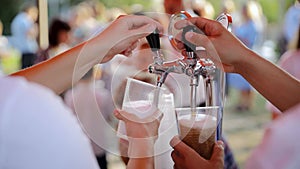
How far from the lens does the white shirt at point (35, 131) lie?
551 mm

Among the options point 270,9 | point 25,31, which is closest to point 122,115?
point 25,31

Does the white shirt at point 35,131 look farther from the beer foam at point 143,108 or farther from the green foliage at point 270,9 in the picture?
the green foliage at point 270,9

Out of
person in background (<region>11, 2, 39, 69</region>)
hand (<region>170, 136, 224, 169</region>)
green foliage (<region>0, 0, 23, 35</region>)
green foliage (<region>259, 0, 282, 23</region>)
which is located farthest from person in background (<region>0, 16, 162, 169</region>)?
green foliage (<region>259, 0, 282, 23</region>)

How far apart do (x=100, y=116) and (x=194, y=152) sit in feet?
0.73

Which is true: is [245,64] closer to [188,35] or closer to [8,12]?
[188,35]

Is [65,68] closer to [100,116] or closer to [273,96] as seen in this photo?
[100,116]

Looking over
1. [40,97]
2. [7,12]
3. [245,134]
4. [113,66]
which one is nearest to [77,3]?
[7,12]

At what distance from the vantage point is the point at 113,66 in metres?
1.05

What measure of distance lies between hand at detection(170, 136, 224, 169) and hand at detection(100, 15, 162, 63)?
0.63 ft

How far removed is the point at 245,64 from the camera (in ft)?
3.23

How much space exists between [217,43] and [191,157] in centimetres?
20

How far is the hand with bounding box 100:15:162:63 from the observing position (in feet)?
3.11

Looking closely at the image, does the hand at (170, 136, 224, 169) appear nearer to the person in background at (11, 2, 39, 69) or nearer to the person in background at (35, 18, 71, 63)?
the person in background at (35, 18, 71, 63)

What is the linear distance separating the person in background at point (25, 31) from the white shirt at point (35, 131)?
502 cm
